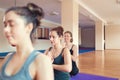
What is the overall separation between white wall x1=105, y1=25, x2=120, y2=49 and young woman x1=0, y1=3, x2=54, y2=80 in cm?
2014

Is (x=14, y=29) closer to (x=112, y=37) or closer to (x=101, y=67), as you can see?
(x=101, y=67)

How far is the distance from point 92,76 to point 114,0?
5099 millimetres

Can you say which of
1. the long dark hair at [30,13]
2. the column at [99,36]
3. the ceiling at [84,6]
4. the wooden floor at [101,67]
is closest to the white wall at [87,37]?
the column at [99,36]

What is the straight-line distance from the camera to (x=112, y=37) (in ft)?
66.7

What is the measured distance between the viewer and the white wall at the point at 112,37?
20.2m

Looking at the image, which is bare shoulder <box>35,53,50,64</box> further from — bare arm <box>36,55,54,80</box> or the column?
the column

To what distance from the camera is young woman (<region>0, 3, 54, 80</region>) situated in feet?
2.70

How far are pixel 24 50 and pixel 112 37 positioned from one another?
20.3 meters

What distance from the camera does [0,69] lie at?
950 mm

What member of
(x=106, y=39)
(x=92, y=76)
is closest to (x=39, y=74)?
(x=92, y=76)

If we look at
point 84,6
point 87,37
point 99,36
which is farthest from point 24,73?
point 87,37

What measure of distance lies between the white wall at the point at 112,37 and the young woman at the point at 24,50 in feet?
66.1

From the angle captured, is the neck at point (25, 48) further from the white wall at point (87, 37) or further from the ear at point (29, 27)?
the white wall at point (87, 37)

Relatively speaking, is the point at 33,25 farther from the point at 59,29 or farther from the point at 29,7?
the point at 59,29
